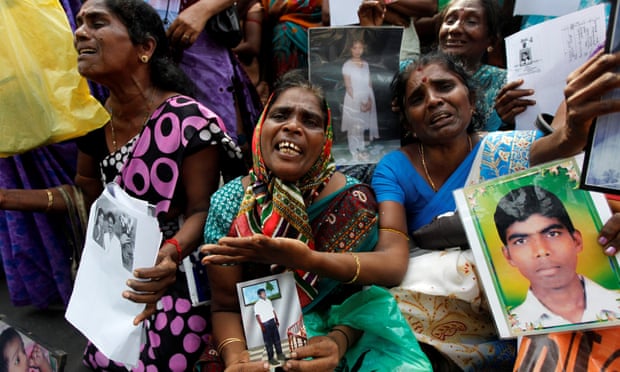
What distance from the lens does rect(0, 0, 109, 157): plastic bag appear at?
87.2 inches

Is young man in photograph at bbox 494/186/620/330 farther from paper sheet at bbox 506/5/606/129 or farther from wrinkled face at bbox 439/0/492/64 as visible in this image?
wrinkled face at bbox 439/0/492/64

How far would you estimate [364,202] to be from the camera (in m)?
1.92

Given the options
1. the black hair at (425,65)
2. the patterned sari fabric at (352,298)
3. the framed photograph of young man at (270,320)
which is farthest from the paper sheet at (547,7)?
the framed photograph of young man at (270,320)

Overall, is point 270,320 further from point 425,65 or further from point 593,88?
point 425,65

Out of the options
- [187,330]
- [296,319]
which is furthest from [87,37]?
[296,319]

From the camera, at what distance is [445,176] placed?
7.09ft

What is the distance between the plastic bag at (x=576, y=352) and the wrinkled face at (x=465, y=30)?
1.63 meters

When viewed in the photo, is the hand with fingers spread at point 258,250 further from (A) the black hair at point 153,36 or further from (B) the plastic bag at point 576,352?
(A) the black hair at point 153,36

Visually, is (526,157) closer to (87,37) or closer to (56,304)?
(87,37)

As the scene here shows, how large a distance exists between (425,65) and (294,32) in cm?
124

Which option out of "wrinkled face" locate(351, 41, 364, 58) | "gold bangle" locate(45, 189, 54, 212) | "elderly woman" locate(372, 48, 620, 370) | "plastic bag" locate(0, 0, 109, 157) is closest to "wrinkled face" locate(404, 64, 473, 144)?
"elderly woman" locate(372, 48, 620, 370)

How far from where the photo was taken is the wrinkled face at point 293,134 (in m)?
1.81

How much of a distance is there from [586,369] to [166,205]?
1.56 meters

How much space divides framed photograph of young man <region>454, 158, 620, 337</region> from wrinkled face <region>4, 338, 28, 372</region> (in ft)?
5.26
